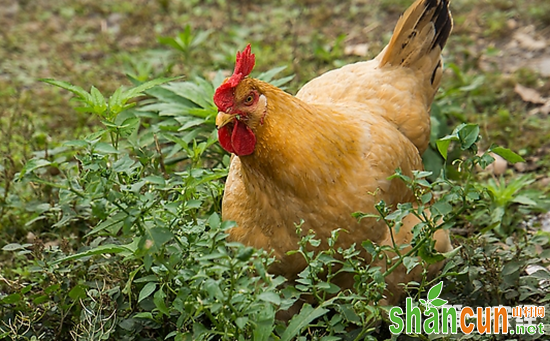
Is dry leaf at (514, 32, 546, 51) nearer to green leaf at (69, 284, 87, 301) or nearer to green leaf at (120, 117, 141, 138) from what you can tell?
green leaf at (120, 117, 141, 138)

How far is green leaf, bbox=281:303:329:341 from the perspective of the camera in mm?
2246

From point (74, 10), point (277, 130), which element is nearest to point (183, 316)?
point (277, 130)

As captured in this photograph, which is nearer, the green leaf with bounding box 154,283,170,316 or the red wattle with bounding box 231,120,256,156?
the green leaf with bounding box 154,283,170,316

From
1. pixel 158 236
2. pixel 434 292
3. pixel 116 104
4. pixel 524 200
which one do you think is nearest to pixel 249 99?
pixel 158 236

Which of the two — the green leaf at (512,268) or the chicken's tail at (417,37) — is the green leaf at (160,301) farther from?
the chicken's tail at (417,37)

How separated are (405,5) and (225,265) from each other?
4972mm

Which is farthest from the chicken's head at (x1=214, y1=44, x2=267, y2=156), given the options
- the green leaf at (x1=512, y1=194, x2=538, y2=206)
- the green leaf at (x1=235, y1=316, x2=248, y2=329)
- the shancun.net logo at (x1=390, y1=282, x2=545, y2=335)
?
the green leaf at (x1=512, y1=194, x2=538, y2=206)

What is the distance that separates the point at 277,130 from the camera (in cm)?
250

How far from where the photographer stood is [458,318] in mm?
2684

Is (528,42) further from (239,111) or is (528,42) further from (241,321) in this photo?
(241,321)

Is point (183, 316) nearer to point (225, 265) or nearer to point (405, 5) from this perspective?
point (225, 265)

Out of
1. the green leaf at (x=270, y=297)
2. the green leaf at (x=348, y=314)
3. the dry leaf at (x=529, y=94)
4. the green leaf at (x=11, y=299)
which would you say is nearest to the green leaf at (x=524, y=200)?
the dry leaf at (x=529, y=94)

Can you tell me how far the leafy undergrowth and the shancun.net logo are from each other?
0.06 metres

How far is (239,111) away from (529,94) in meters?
3.25
